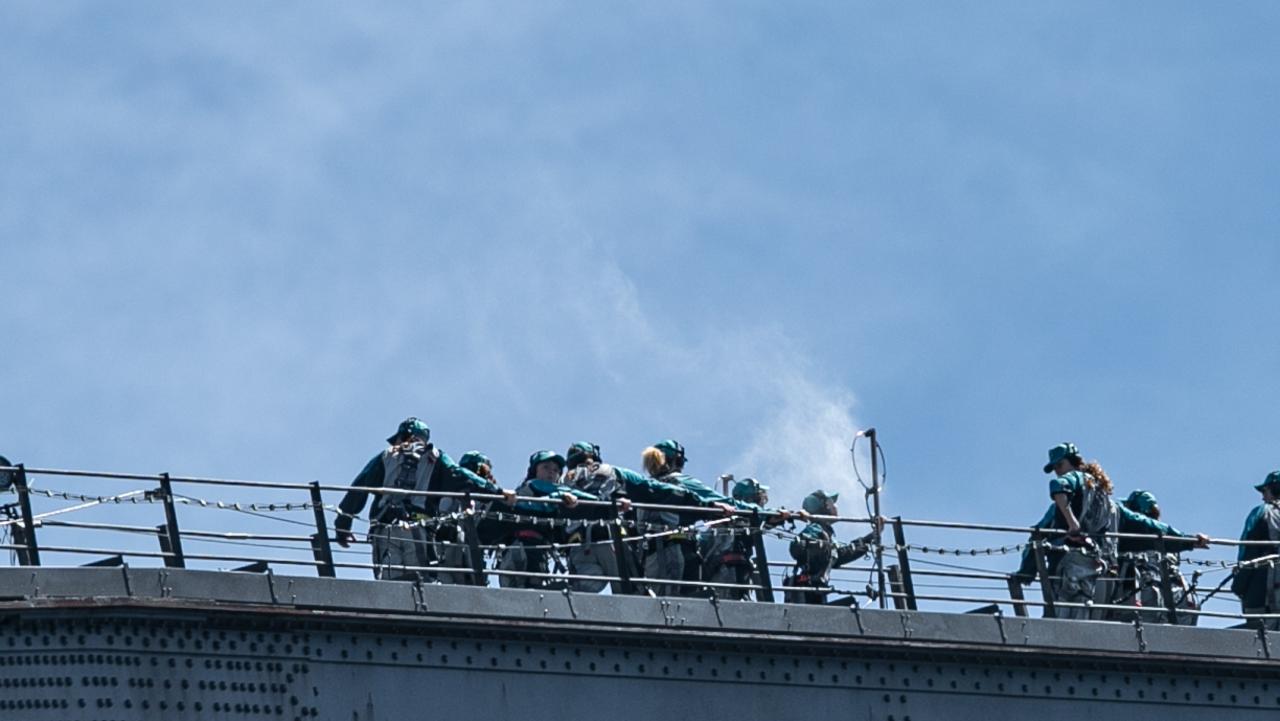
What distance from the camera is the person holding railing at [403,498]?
20141 millimetres

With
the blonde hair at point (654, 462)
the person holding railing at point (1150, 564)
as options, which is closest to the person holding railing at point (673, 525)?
the blonde hair at point (654, 462)

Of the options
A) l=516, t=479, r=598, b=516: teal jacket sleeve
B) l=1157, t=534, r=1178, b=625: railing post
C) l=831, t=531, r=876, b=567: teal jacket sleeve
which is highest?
l=516, t=479, r=598, b=516: teal jacket sleeve

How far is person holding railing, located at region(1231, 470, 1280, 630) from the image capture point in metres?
23.4

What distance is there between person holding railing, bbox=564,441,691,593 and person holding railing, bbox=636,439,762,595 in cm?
17

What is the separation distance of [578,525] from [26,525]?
4810mm

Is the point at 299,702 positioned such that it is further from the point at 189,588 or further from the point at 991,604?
the point at 991,604

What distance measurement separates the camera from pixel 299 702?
1847cm

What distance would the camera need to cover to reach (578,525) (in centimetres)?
2097

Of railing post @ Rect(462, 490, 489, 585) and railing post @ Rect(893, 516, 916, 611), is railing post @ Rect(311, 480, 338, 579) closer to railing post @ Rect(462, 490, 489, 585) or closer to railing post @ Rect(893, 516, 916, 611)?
railing post @ Rect(462, 490, 489, 585)

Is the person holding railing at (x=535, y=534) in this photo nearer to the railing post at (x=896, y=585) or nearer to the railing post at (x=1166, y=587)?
the railing post at (x=896, y=585)

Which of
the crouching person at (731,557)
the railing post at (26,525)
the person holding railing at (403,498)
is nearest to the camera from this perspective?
the railing post at (26,525)

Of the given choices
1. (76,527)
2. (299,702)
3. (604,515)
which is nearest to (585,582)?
(604,515)

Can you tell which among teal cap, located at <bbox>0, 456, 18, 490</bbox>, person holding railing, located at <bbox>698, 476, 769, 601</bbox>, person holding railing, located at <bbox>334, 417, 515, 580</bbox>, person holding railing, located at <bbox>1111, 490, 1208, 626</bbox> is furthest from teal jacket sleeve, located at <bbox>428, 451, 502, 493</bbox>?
person holding railing, located at <bbox>1111, 490, 1208, 626</bbox>

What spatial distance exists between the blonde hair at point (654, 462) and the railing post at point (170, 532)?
5019 mm
